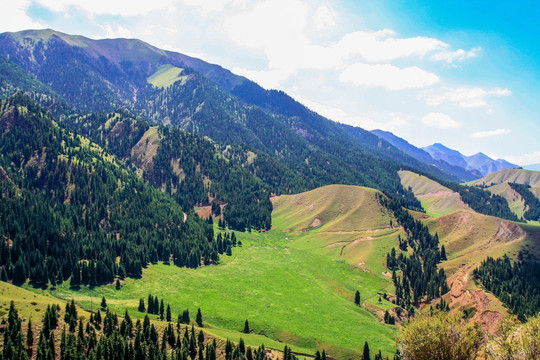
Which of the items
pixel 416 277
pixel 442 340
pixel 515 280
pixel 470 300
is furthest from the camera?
pixel 416 277

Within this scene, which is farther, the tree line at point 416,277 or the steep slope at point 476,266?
the tree line at point 416,277

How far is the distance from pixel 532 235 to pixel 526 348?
17729 centimetres

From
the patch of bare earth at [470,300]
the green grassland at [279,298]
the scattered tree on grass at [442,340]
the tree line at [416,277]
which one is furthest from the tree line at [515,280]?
the scattered tree on grass at [442,340]

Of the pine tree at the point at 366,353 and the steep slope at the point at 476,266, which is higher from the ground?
the steep slope at the point at 476,266

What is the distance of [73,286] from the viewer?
13725 centimetres

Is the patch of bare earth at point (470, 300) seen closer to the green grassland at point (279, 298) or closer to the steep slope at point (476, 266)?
the steep slope at point (476, 266)

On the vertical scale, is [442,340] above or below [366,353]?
above

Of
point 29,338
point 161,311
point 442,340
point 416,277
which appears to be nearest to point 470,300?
point 416,277

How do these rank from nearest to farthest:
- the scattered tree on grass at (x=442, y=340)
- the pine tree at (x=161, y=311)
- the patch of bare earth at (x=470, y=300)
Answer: the scattered tree on grass at (x=442, y=340) < the pine tree at (x=161, y=311) < the patch of bare earth at (x=470, y=300)

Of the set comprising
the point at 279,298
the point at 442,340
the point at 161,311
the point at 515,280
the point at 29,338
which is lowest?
the point at 279,298

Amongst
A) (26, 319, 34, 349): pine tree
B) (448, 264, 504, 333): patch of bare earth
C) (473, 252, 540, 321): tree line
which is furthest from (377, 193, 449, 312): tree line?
(26, 319, 34, 349): pine tree

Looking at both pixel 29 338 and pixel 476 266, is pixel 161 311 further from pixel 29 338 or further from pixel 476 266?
pixel 476 266

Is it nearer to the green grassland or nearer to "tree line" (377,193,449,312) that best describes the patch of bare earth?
"tree line" (377,193,449,312)

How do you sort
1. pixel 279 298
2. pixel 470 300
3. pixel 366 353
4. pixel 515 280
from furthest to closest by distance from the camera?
pixel 515 280, pixel 279 298, pixel 470 300, pixel 366 353
